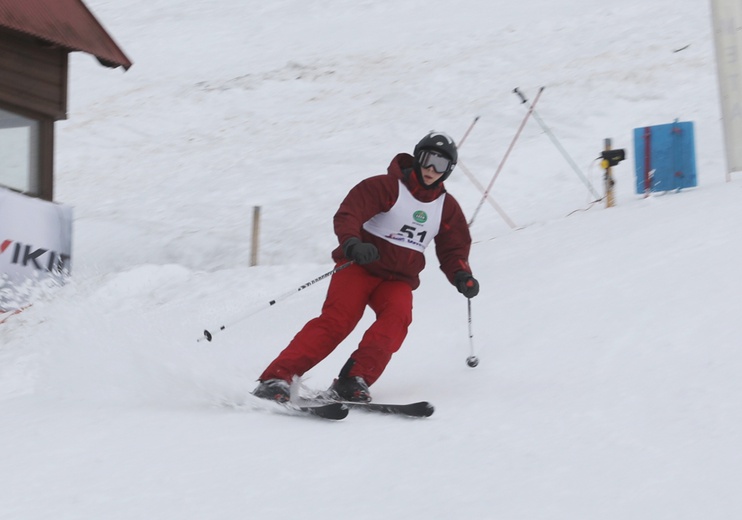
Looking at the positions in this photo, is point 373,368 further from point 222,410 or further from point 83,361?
point 83,361

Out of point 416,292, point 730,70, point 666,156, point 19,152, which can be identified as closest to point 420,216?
point 416,292

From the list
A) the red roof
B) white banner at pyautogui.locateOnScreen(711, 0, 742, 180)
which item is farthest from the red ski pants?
the red roof

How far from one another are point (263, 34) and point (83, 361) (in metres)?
19.9

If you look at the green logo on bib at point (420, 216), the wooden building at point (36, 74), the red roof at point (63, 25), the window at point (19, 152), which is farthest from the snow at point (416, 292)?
the red roof at point (63, 25)

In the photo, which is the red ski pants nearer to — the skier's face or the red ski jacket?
the red ski jacket

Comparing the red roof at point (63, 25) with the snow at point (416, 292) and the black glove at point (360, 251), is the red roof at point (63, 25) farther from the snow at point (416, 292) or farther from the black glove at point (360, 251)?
the black glove at point (360, 251)

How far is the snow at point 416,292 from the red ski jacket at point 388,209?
2.24 ft

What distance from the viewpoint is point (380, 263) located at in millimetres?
5516

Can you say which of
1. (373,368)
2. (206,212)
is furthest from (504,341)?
(206,212)

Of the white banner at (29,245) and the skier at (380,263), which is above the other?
the white banner at (29,245)

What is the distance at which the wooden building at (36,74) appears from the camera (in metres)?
11.9

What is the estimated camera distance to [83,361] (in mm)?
5965

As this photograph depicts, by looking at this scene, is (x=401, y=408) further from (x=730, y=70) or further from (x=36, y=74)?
(x=36, y=74)

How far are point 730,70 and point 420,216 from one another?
243 inches
